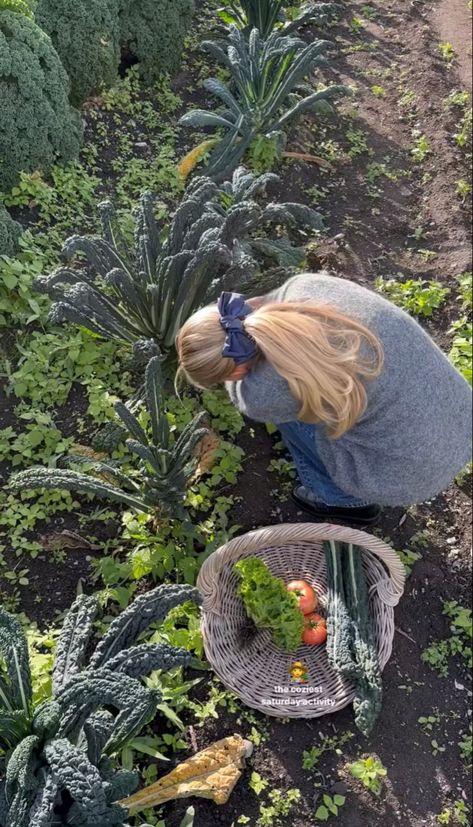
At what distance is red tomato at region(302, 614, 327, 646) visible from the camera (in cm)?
258

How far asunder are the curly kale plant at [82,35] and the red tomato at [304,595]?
3094 mm

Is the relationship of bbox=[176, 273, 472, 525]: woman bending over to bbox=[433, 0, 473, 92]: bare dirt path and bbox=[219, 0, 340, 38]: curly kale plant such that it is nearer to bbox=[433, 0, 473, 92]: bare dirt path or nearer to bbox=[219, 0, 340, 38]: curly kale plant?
bbox=[219, 0, 340, 38]: curly kale plant

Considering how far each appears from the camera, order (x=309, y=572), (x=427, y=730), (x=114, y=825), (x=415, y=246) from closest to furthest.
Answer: (x=114, y=825) → (x=427, y=730) → (x=309, y=572) → (x=415, y=246)

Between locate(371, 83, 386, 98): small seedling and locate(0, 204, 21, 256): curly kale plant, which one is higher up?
locate(371, 83, 386, 98): small seedling

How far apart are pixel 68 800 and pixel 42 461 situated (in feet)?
4.51

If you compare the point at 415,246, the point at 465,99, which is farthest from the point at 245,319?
the point at 465,99

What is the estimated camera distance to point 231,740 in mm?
2297

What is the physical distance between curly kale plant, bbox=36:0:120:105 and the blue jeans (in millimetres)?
2609

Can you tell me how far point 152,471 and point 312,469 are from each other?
2.02 ft

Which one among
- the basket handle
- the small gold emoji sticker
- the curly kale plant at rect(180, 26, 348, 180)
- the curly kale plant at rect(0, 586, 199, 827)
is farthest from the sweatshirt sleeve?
the curly kale plant at rect(180, 26, 348, 180)

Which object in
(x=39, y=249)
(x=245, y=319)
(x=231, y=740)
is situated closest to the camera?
(x=245, y=319)

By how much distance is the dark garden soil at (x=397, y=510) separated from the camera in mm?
2361

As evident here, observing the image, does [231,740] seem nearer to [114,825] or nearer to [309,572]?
[114,825]

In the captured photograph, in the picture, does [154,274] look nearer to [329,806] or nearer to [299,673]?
[299,673]
